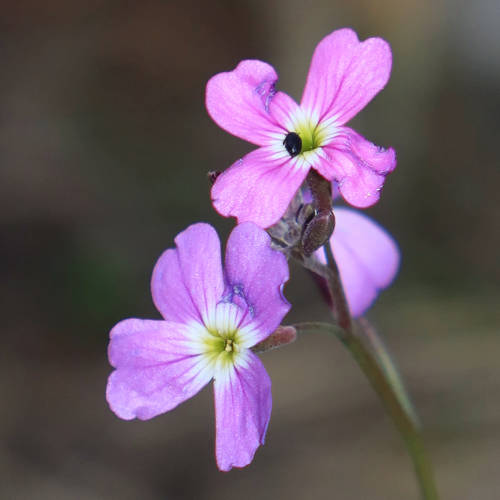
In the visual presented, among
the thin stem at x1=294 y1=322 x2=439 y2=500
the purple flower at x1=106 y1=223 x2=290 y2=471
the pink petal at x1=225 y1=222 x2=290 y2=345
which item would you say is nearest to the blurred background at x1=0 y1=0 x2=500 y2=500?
the thin stem at x1=294 y1=322 x2=439 y2=500

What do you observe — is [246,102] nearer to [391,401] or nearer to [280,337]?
[280,337]

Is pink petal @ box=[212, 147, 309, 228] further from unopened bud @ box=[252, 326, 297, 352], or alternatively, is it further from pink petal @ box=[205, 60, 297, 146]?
unopened bud @ box=[252, 326, 297, 352]

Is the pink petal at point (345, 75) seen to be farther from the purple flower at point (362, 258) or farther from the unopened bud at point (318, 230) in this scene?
the purple flower at point (362, 258)

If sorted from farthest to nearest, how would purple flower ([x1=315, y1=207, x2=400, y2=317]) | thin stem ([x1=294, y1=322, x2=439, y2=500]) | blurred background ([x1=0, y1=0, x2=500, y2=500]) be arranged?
blurred background ([x1=0, y1=0, x2=500, y2=500]) < purple flower ([x1=315, y1=207, x2=400, y2=317]) < thin stem ([x1=294, y1=322, x2=439, y2=500])

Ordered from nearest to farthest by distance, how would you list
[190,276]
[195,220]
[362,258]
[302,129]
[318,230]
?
1. [318,230]
2. [190,276]
3. [302,129]
4. [362,258]
5. [195,220]

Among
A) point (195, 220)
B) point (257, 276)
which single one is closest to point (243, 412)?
point (257, 276)

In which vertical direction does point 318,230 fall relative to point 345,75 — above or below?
below

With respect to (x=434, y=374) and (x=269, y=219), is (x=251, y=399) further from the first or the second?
(x=434, y=374)

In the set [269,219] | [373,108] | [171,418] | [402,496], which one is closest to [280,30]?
[373,108]
